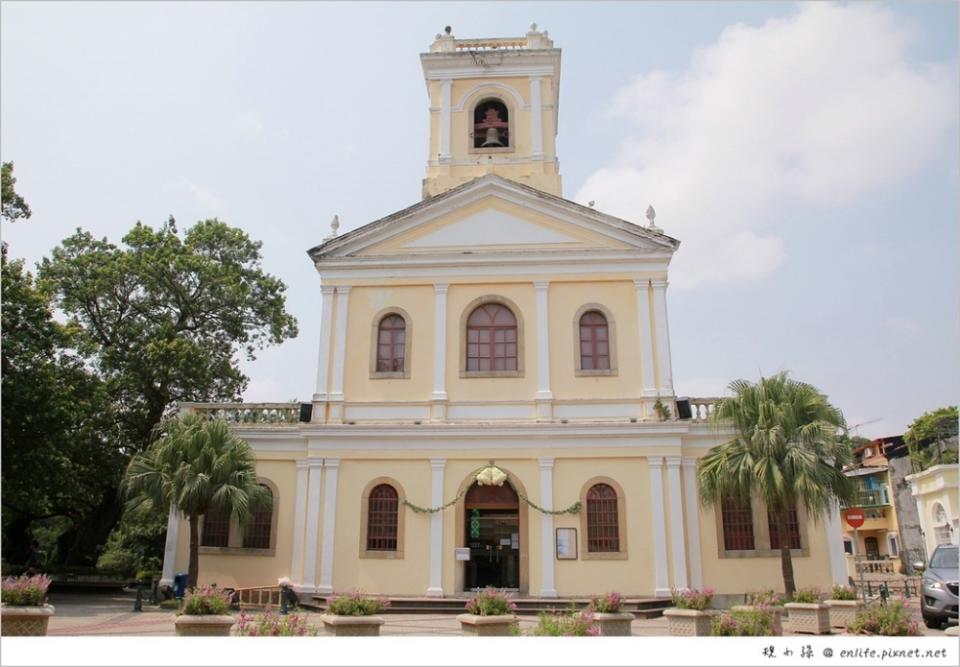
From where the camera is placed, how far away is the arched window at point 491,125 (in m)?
24.2

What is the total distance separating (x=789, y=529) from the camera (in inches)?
775

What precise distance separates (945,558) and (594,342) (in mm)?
9321

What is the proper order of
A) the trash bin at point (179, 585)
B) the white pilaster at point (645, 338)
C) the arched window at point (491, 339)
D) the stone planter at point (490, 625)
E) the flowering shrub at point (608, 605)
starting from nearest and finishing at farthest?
the stone planter at point (490, 625) → the flowering shrub at point (608, 605) → the trash bin at point (179, 585) → the white pilaster at point (645, 338) → the arched window at point (491, 339)

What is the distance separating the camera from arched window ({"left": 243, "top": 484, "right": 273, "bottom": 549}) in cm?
2036

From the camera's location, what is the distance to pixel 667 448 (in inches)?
778

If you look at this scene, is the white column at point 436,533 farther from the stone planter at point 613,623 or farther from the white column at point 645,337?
the stone planter at point 613,623

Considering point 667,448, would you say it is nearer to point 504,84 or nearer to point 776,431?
point 776,431

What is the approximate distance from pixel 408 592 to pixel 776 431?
947cm

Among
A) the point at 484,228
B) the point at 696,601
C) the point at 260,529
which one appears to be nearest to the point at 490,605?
the point at 696,601

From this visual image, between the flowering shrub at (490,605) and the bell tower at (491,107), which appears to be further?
the bell tower at (491,107)

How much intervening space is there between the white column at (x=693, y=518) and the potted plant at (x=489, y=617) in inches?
357

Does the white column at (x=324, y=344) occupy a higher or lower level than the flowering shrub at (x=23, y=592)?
higher

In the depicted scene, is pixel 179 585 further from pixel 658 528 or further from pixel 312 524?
pixel 658 528

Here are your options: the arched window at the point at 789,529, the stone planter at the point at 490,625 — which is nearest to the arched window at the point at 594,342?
the arched window at the point at 789,529
